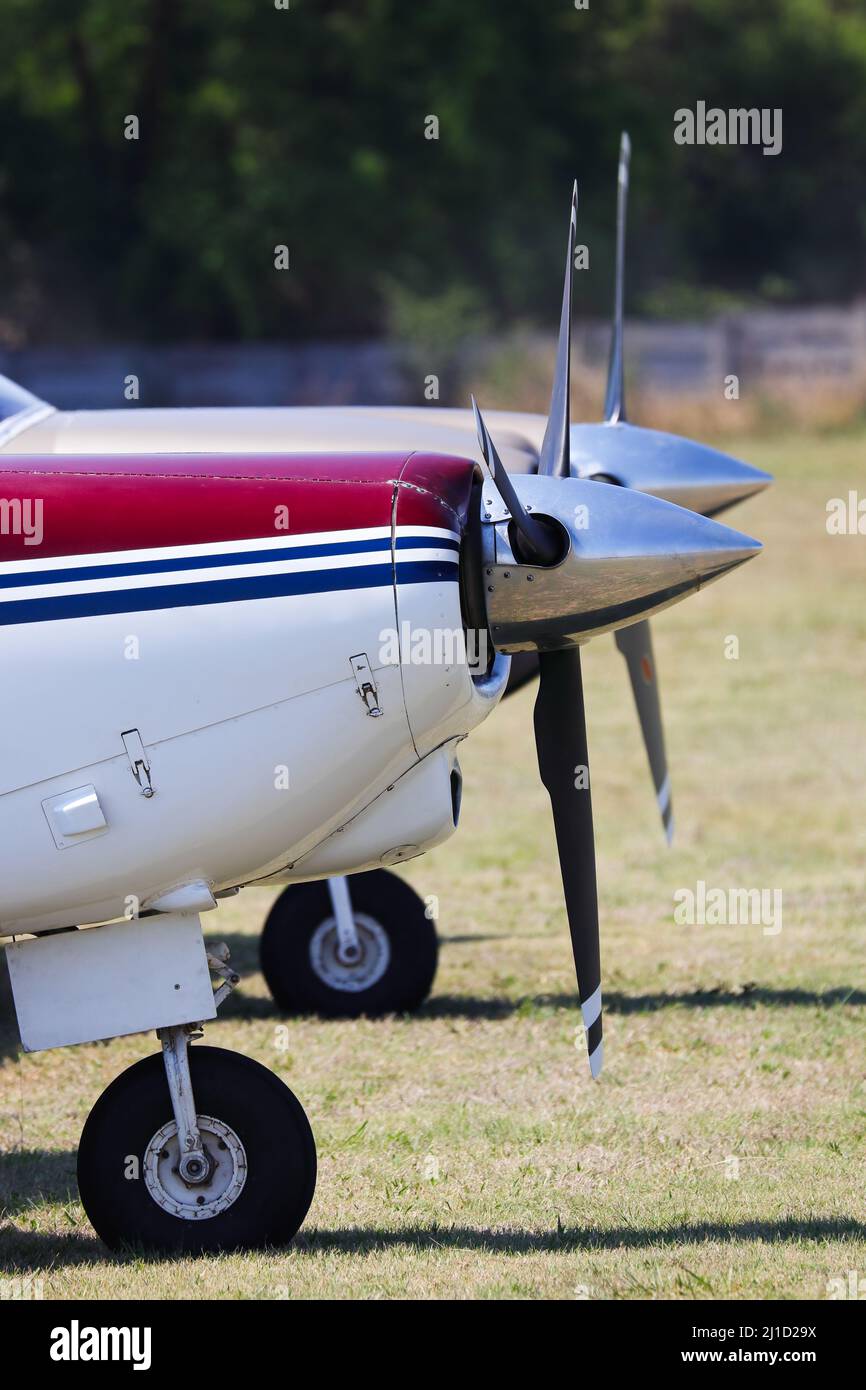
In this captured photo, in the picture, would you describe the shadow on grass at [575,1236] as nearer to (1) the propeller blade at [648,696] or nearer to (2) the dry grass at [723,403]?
(1) the propeller blade at [648,696]

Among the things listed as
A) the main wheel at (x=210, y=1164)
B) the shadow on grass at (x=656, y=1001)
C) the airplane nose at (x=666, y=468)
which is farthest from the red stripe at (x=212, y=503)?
the shadow on grass at (x=656, y=1001)

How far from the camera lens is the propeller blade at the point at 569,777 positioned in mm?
5691

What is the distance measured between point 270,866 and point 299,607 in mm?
735

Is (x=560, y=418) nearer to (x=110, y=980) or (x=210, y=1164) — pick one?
(x=110, y=980)

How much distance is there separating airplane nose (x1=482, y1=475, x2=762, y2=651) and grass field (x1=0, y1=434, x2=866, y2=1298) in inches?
67.7

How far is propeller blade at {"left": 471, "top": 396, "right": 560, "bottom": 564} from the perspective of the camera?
16.1 ft

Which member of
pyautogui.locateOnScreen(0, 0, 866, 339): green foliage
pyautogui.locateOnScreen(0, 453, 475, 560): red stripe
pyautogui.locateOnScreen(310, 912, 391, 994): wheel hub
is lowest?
pyautogui.locateOnScreen(310, 912, 391, 994): wheel hub

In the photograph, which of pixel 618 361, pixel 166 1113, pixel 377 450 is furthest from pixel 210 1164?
pixel 618 361

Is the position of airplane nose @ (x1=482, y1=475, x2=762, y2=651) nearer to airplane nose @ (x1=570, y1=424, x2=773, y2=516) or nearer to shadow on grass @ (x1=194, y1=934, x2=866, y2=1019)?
airplane nose @ (x1=570, y1=424, x2=773, y2=516)

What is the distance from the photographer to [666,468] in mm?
7918

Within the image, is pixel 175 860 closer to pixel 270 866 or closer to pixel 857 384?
pixel 270 866

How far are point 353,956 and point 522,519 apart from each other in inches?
152

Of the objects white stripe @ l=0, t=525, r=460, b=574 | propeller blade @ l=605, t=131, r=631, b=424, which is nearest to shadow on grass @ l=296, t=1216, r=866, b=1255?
white stripe @ l=0, t=525, r=460, b=574

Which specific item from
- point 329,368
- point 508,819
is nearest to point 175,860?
point 508,819
